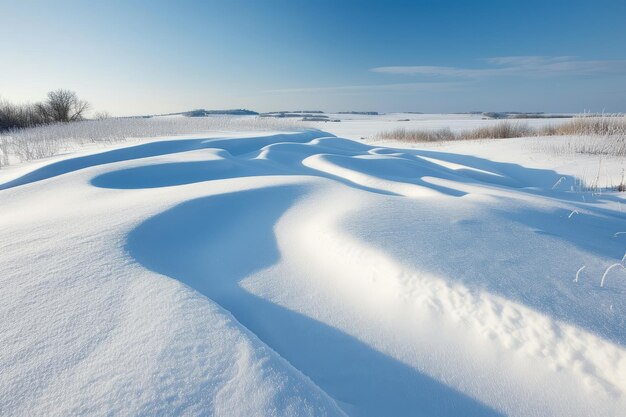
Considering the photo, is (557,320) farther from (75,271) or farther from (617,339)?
(75,271)

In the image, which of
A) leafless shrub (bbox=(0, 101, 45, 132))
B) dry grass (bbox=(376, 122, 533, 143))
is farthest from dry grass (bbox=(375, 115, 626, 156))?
leafless shrub (bbox=(0, 101, 45, 132))

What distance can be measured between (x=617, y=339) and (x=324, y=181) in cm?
232

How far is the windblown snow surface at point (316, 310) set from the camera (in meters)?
0.89

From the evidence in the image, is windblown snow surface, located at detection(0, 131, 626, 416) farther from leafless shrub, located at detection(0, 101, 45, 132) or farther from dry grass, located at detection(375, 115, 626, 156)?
leafless shrub, located at detection(0, 101, 45, 132)

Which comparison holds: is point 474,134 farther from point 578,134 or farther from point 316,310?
point 316,310

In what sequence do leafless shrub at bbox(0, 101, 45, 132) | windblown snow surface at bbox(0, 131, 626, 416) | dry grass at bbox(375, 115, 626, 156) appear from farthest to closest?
1. leafless shrub at bbox(0, 101, 45, 132)
2. dry grass at bbox(375, 115, 626, 156)
3. windblown snow surface at bbox(0, 131, 626, 416)

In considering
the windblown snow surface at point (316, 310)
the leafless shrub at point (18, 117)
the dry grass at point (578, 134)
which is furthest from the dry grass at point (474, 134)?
the leafless shrub at point (18, 117)

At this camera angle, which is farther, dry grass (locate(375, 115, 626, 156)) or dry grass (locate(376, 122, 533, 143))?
dry grass (locate(376, 122, 533, 143))

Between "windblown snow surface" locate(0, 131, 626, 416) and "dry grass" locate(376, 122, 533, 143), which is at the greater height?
"dry grass" locate(376, 122, 533, 143)

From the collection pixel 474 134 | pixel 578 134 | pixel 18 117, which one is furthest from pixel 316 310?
pixel 18 117

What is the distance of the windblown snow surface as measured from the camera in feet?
2.91

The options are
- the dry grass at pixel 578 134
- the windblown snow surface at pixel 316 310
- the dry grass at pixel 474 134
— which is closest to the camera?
the windblown snow surface at pixel 316 310

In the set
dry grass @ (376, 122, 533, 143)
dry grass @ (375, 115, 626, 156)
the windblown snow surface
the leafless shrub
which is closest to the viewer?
the windblown snow surface

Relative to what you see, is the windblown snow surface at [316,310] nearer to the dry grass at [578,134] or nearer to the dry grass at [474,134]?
the dry grass at [578,134]
